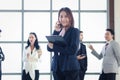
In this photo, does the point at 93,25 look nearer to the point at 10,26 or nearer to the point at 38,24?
the point at 38,24

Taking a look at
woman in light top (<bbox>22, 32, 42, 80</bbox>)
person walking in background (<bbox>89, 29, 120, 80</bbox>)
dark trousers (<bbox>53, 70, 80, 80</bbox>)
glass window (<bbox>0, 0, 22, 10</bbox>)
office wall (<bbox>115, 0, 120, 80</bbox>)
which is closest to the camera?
dark trousers (<bbox>53, 70, 80, 80</bbox>)

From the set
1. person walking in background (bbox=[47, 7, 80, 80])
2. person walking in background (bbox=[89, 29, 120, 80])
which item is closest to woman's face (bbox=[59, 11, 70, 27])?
person walking in background (bbox=[47, 7, 80, 80])

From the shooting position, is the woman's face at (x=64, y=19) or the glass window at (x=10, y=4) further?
the glass window at (x=10, y=4)

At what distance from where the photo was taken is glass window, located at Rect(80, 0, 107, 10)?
7441mm

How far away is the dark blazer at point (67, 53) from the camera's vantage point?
2703mm

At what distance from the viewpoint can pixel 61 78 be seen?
272 centimetres

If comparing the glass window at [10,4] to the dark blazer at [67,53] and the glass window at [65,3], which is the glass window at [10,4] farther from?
the dark blazer at [67,53]

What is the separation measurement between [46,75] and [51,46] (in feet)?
15.1

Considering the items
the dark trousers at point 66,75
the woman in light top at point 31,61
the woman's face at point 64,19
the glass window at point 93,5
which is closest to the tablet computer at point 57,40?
the woman's face at point 64,19

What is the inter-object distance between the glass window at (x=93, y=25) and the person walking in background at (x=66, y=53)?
4647 millimetres

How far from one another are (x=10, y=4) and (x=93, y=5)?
1.98 metres

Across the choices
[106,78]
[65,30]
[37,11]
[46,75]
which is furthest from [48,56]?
[65,30]

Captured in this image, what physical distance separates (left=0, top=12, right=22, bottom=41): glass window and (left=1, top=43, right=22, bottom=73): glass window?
7.4 inches

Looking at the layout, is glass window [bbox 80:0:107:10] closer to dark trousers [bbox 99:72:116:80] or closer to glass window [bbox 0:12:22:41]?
glass window [bbox 0:12:22:41]
